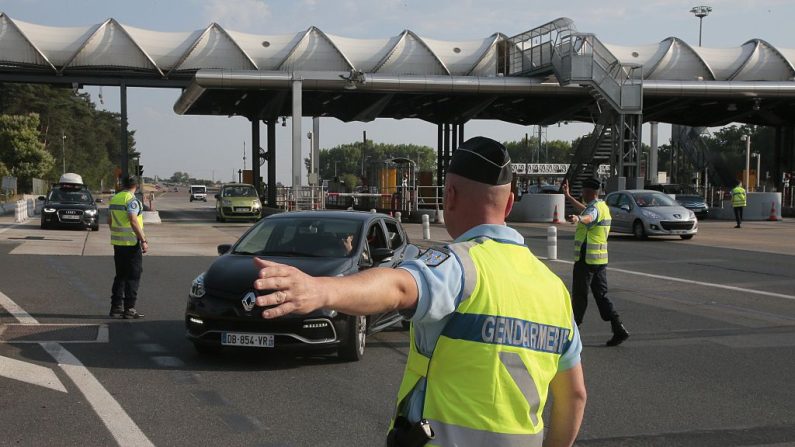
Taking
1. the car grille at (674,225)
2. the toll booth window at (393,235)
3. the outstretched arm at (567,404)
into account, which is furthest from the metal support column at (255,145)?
the outstretched arm at (567,404)

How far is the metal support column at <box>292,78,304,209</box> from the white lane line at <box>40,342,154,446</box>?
2662 centimetres

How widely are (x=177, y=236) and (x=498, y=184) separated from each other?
2461 centimetres

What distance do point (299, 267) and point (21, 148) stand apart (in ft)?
212

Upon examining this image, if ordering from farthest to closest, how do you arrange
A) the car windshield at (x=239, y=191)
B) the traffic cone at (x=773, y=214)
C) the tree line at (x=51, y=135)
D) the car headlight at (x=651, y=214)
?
the tree line at (x=51, y=135) < the car windshield at (x=239, y=191) < the traffic cone at (x=773, y=214) < the car headlight at (x=651, y=214)

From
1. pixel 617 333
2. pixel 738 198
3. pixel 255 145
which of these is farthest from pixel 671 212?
pixel 255 145

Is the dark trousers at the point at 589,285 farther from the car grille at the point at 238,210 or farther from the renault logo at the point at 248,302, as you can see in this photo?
the car grille at the point at 238,210

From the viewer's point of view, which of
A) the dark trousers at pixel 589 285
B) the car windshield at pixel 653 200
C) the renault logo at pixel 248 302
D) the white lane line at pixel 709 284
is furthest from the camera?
the car windshield at pixel 653 200

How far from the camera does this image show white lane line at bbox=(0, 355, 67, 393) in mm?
6621

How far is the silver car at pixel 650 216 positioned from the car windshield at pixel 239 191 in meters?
17.4

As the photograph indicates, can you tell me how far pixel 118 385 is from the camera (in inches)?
260

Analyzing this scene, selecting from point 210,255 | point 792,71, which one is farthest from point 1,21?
point 792,71

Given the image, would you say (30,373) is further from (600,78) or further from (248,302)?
(600,78)

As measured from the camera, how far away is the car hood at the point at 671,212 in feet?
78.2

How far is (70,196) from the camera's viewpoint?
28062 millimetres
